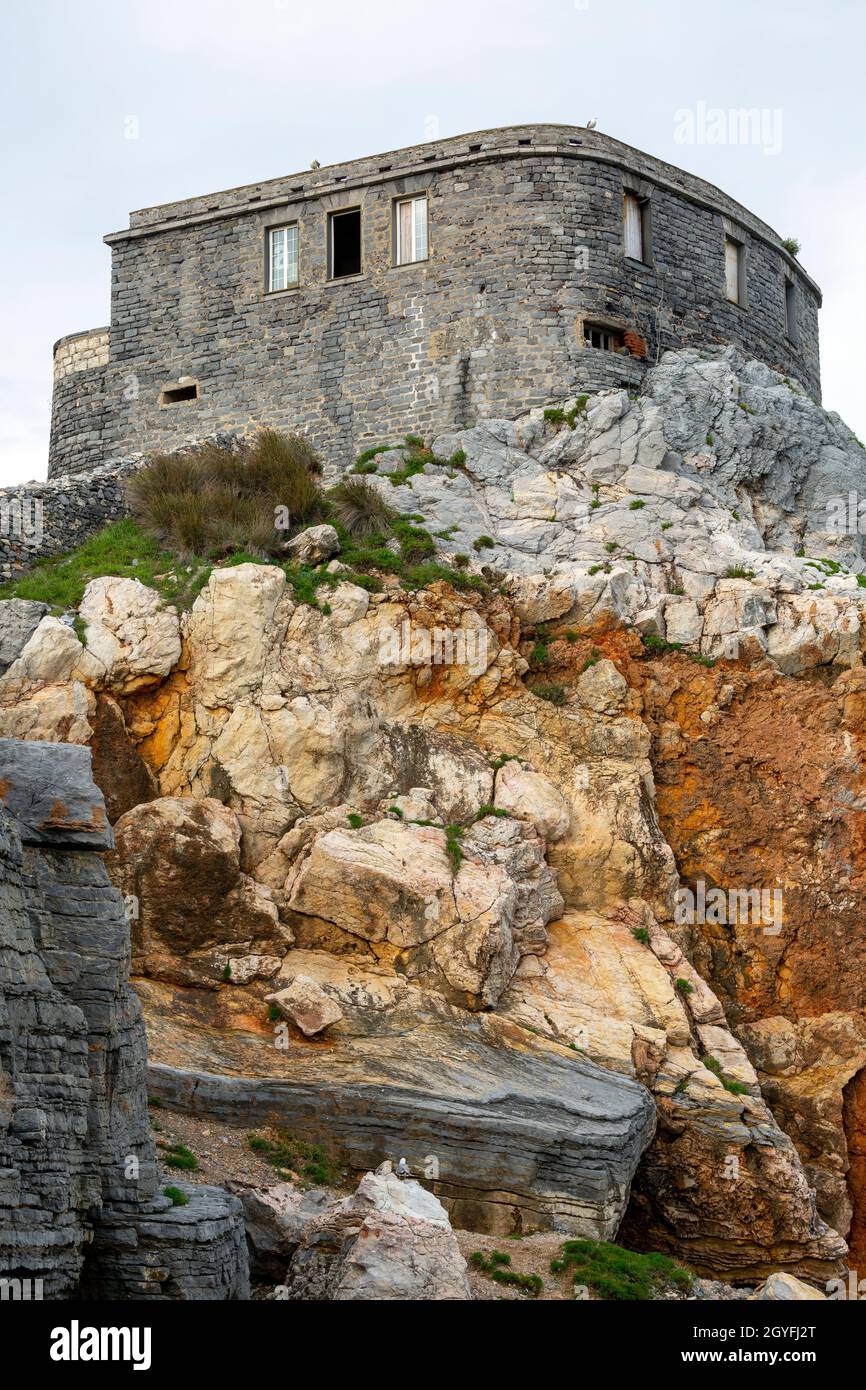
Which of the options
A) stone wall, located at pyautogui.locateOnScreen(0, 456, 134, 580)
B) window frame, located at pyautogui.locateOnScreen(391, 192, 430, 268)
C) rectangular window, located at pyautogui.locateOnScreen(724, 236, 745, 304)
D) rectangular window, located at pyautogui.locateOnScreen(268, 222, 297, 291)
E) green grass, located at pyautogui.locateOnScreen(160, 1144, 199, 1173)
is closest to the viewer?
green grass, located at pyautogui.locateOnScreen(160, 1144, 199, 1173)

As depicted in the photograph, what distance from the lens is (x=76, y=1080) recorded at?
35.0ft

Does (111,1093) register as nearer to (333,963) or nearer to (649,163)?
(333,963)

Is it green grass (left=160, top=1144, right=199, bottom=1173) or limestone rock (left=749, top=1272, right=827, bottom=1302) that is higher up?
green grass (left=160, top=1144, right=199, bottom=1173)

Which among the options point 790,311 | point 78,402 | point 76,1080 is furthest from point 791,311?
point 76,1080

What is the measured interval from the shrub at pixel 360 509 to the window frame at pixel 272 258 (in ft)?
17.3

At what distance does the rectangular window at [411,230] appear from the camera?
24672 mm

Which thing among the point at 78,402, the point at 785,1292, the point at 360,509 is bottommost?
the point at 785,1292

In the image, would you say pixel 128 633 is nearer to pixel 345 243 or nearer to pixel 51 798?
pixel 51 798

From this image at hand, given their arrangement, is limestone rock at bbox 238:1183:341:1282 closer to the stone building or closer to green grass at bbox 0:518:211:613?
green grass at bbox 0:518:211:613

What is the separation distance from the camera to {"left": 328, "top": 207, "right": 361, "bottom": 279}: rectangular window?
2528 cm

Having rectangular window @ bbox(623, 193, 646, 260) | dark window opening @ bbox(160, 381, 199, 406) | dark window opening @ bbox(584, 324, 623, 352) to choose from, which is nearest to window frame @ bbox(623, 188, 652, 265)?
rectangular window @ bbox(623, 193, 646, 260)

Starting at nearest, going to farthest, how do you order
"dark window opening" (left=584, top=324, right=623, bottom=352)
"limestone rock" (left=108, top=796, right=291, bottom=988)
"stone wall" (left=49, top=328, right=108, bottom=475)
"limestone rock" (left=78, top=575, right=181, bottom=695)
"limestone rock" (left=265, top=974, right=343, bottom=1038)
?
"limestone rock" (left=265, top=974, right=343, bottom=1038) < "limestone rock" (left=108, top=796, right=291, bottom=988) < "limestone rock" (left=78, top=575, right=181, bottom=695) < "dark window opening" (left=584, top=324, right=623, bottom=352) < "stone wall" (left=49, top=328, right=108, bottom=475)

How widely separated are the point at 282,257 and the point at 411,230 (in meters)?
2.32

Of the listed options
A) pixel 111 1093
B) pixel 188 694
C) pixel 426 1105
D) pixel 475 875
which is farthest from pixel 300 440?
pixel 111 1093
